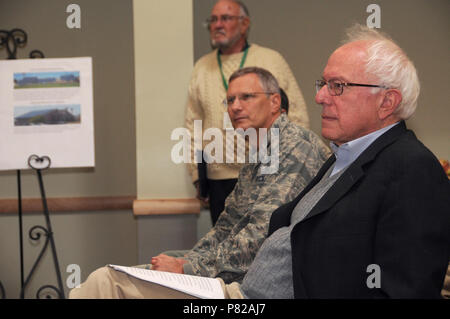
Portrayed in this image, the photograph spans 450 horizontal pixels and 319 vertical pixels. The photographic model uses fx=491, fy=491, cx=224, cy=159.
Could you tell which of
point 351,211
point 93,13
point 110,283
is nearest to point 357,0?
point 93,13

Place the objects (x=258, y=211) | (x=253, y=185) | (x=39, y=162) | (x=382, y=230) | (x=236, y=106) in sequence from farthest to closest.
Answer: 1. (x=39, y=162)
2. (x=236, y=106)
3. (x=253, y=185)
4. (x=258, y=211)
5. (x=382, y=230)

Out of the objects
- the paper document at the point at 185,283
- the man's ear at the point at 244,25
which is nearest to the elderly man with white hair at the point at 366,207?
the paper document at the point at 185,283

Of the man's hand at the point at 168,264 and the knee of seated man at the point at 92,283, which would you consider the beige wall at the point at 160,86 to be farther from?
the knee of seated man at the point at 92,283

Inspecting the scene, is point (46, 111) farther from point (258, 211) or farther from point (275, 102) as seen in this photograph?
point (258, 211)

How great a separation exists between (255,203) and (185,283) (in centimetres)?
49

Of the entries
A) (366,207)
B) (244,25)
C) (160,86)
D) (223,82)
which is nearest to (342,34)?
(244,25)

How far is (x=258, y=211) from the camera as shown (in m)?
1.63

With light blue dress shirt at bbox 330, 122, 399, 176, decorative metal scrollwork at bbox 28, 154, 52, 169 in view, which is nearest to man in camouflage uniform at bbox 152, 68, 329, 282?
light blue dress shirt at bbox 330, 122, 399, 176

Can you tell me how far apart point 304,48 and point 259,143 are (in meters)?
1.90

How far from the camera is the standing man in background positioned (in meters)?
2.83

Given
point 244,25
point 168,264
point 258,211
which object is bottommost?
point 168,264

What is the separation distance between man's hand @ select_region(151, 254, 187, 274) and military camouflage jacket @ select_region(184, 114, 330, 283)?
28mm

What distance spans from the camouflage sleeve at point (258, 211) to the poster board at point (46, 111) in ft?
4.61

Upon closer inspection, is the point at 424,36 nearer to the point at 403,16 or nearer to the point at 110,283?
the point at 403,16
